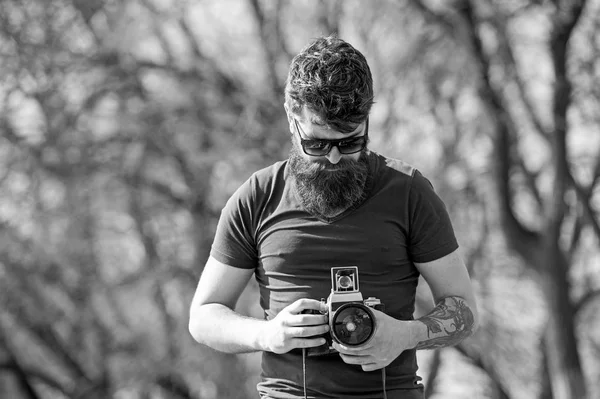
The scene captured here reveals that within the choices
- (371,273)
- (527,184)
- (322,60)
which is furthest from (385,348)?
(527,184)

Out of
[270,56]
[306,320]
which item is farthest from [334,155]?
A: [270,56]

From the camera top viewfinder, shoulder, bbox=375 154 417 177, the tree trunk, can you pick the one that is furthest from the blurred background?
the camera top viewfinder

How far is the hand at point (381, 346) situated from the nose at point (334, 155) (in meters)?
0.46

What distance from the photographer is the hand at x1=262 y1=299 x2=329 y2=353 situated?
2402 mm

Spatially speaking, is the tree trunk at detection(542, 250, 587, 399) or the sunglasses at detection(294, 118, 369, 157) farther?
the tree trunk at detection(542, 250, 587, 399)

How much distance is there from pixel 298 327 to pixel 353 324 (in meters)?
0.15

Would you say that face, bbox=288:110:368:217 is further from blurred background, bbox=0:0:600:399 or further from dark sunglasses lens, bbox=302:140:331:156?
blurred background, bbox=0:0:600:399

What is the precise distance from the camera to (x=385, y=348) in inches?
94.0

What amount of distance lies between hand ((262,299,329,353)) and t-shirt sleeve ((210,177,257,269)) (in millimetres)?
298

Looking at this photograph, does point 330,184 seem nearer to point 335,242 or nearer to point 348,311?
point 335,242

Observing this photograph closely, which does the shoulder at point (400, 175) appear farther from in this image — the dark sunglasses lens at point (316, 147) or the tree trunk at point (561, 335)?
the tree trunk at point (561, 335)

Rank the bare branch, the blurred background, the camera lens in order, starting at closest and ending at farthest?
the camera lens, the blurred background, the bare branch

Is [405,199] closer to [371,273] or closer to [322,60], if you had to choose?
[371,273]

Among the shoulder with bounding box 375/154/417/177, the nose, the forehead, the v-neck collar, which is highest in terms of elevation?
the forehead
